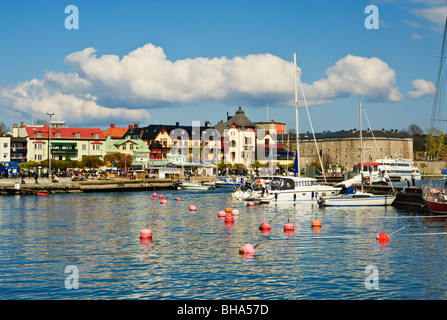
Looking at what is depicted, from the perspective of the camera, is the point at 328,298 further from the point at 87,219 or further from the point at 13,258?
A: the point at 87,219

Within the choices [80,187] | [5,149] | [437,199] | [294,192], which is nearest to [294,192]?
[294,192]

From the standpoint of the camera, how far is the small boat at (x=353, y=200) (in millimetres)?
62375

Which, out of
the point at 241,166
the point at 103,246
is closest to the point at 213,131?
the point at 241,166

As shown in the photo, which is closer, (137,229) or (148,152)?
(137,229)

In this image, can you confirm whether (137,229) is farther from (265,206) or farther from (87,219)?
(265,206)

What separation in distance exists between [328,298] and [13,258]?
18.6 metres

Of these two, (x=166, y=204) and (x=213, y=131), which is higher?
(x=213, y=131)

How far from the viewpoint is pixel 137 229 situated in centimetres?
4528

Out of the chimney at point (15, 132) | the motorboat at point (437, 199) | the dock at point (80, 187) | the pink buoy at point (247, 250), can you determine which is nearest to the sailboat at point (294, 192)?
the motorboat at point (437, 199)

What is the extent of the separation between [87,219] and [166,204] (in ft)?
66.9

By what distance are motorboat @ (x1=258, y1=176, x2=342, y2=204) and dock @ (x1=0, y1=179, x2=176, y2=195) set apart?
40.3 metres

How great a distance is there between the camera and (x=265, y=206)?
217ft
